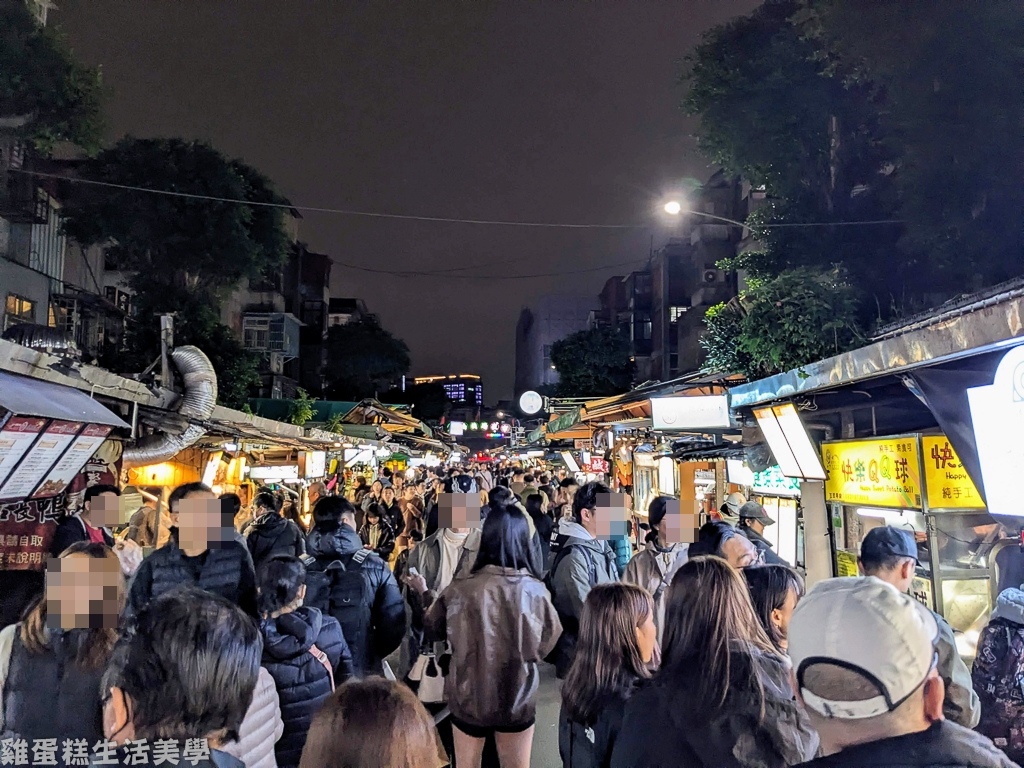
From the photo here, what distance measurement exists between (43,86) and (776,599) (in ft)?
63.6

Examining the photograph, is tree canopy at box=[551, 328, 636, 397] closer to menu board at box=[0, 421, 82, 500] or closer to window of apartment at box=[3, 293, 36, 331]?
window of apartment at box=[3, 293, 36, 331]

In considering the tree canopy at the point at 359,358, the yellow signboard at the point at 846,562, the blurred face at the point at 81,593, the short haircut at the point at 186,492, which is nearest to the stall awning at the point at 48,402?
the short haircut at the point at 186,492

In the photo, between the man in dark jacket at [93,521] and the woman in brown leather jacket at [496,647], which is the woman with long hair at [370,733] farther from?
the man in dark jacket at [93,521]

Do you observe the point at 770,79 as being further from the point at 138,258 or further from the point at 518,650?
the point at 138,258

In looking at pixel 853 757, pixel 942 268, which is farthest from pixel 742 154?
pixel 853 757

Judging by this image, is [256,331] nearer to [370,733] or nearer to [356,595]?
[356,595]

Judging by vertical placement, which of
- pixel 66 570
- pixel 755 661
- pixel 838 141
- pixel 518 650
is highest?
pixel 838 141

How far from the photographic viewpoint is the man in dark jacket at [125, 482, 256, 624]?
170 inches

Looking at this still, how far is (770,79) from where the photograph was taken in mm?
10891

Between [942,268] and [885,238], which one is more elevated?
[885,238]

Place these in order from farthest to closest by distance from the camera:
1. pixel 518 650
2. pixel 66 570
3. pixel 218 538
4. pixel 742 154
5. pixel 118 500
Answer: pixel 742 154, pixel 118 500, pixel 218 538, pixel 518 650, pixel 66 570

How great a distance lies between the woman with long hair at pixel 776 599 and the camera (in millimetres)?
3502

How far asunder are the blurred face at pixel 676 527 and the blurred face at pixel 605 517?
Answer: 1.23ft

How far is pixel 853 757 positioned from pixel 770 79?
11382 mm
